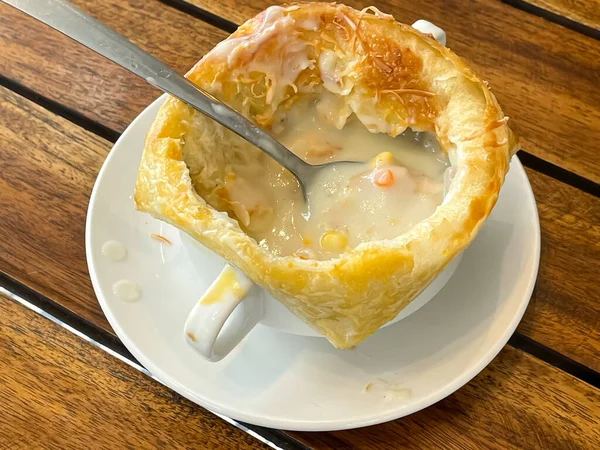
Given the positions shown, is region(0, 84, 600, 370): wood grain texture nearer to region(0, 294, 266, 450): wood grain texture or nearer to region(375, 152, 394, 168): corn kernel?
region(0, 294, 266, 450): wood grain texture

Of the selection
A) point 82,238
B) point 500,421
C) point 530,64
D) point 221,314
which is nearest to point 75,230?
point 82,238

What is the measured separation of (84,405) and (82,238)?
A: 210mm

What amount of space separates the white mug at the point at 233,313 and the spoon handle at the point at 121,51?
0.14m

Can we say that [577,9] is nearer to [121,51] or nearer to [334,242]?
[334,242]

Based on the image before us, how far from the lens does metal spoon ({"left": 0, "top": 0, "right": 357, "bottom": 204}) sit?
0.55m

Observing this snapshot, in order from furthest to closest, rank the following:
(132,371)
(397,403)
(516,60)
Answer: (516,60)
(132,371)
(397,403)

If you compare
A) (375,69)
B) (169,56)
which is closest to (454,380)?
(375,69)

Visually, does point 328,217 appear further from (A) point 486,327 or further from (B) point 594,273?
(B) point 594,273

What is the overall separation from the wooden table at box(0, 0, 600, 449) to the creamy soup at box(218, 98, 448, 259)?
0.59ft

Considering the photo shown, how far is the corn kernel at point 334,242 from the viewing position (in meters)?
0.61

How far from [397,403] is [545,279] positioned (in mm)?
250

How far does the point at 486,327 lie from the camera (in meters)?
0.59

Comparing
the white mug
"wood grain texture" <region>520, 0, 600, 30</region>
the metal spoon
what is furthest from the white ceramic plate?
"wood grain texture" <region>520, 0, 600, 30</region>

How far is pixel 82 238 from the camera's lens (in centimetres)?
75
